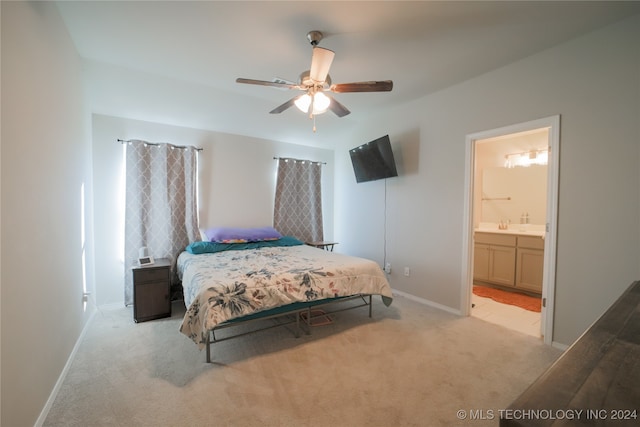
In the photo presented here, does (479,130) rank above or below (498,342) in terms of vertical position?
above

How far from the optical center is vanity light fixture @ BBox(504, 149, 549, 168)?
409cm

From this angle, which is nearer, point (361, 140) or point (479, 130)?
point (479, 130)

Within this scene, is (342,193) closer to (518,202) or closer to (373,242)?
(373,242)

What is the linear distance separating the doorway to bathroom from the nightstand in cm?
341

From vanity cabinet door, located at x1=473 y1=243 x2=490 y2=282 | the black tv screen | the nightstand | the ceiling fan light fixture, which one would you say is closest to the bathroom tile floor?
vanity cabinet door, located at x1=473 y1=243 x2=490 y2=282

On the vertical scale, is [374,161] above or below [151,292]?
above

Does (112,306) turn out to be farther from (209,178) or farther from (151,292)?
(209,178)

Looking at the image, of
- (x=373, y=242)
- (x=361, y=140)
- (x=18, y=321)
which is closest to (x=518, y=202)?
(x=373, y=242)

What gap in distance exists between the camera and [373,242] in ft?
13.9

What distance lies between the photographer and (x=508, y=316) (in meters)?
3.06

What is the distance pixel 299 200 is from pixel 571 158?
140 inches

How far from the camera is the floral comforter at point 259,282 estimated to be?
204 centimetres

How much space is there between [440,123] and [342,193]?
2111 millimetres

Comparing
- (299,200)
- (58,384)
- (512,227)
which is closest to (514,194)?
(512,227)
